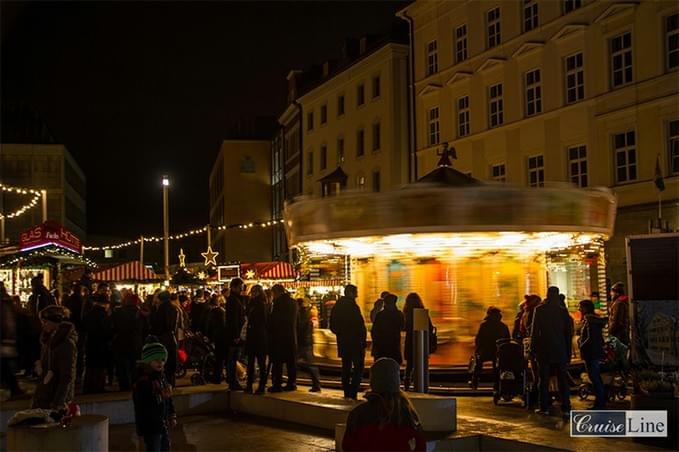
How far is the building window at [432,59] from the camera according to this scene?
3981 centimetres

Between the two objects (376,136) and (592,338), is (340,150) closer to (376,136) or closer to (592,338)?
(376,136)

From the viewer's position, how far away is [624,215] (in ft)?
93.0

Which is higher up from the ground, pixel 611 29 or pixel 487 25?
pixel 487 25

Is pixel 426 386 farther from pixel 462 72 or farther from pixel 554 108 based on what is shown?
pixel 462 72

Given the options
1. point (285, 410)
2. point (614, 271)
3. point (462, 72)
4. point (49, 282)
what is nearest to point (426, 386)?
point (285, 410)

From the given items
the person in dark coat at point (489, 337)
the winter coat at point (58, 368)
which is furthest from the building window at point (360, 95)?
the winter coat at point (58, 368)

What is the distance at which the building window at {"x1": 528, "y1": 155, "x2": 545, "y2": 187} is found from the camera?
32781 millimetres

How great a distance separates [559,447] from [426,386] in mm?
3034

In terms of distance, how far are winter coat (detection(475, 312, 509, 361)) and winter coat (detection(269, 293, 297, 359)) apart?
126 inches

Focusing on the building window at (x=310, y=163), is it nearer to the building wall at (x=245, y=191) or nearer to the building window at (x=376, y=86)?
the building window at (x=376, y=86)

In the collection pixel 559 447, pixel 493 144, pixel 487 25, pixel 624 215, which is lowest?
pixel 559 447

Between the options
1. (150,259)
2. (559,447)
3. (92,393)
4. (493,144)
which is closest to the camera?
(559,447)

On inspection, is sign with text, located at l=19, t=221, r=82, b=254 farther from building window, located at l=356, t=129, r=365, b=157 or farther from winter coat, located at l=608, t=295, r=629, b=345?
building window, located at l=356, t=129, r=365, b=157

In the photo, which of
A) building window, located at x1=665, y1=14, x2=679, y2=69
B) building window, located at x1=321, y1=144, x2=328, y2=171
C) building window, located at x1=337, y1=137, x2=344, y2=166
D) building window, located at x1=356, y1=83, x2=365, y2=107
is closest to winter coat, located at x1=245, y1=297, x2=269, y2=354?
building window, located at x1=665, y1=14, x2=679, y2=69
